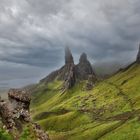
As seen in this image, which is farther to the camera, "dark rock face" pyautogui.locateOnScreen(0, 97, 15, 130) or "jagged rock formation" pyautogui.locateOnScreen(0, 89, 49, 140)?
"dark rock face" pyautogui.locateOnScreen(0, 97, 15, 130)

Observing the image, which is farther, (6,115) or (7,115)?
(7,115)

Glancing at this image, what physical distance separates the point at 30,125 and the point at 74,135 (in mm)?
138531

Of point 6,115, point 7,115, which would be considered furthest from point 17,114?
point 6,115

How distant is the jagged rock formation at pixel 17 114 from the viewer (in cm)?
5762

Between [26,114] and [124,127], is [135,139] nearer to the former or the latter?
[124,127]

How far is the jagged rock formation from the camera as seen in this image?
189 ft

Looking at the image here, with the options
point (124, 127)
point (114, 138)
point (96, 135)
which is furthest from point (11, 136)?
point (96, 135)

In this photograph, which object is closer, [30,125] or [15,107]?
[30,125]

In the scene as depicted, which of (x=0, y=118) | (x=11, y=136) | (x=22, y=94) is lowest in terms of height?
(x=11, y=136)

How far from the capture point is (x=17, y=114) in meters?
62.9

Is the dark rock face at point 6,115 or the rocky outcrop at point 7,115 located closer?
the rocky outcrop at point 7,115

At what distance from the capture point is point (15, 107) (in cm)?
6519

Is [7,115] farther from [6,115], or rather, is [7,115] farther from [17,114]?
[17,114]

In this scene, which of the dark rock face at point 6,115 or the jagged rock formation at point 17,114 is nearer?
the jagged rock formation at point 17,114
